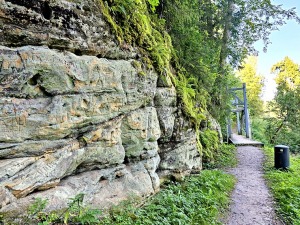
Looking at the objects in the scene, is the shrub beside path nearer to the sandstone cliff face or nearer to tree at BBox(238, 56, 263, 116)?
the sandstone cliff face

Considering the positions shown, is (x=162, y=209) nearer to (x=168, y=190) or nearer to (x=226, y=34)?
(x=168, y=190)

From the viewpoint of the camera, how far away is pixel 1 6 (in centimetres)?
348

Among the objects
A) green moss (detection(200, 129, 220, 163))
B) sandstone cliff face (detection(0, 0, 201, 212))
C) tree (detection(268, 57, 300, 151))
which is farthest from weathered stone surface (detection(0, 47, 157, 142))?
tree (detection(268, 57, 300, 151))

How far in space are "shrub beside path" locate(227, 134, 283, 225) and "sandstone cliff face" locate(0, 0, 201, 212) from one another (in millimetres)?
2337

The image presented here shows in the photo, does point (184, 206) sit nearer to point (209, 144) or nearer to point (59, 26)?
point (59, 26)

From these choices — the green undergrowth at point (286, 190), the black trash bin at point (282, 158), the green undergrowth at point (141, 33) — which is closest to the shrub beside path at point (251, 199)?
the green undergrowth at point (286, 190)

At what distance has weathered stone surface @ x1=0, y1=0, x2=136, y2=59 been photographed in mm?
3627

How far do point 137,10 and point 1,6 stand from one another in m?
3.90

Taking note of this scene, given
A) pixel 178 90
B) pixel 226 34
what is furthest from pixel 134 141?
pixel 226 34

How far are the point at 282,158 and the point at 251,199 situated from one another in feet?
13.0

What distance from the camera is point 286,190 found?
298 inches

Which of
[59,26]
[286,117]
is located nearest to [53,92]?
[59,26]

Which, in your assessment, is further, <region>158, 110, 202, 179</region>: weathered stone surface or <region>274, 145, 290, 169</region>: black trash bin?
<region>274, 145, 290, 169</region>: black trash bin

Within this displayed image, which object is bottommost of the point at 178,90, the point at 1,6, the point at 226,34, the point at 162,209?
the point at 162,209
